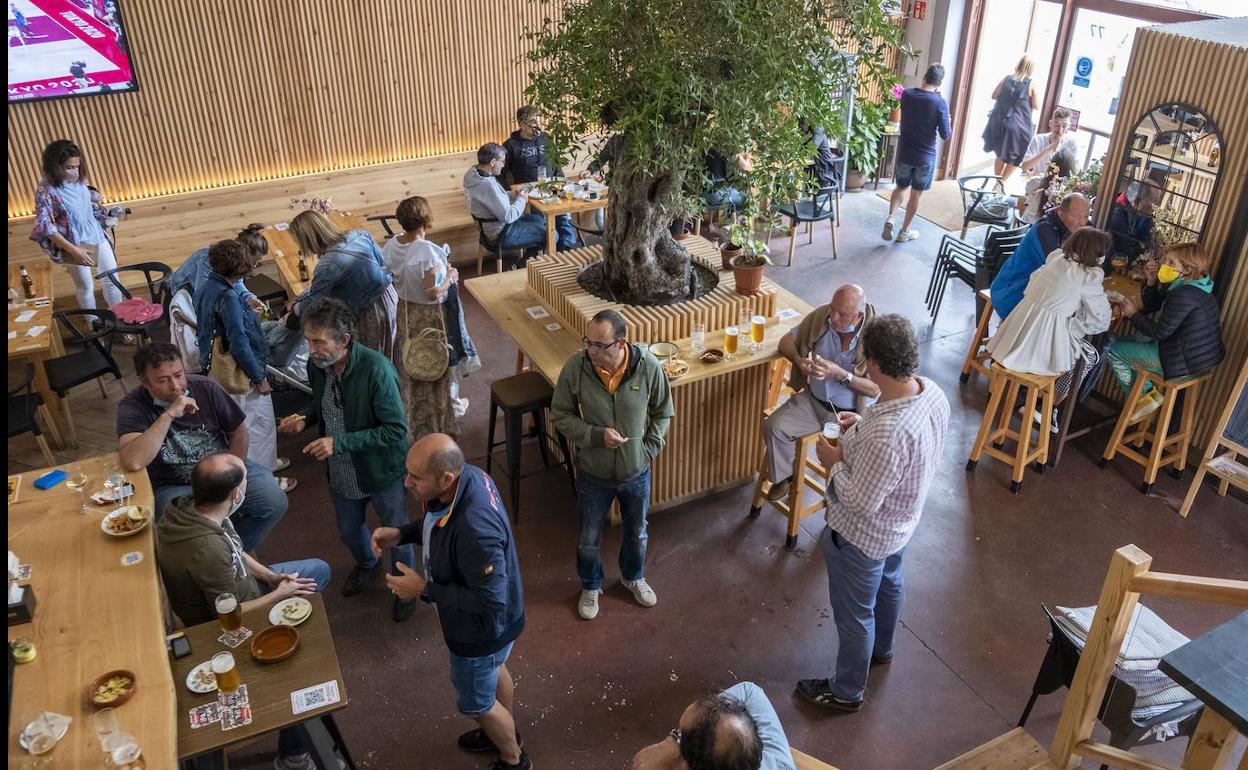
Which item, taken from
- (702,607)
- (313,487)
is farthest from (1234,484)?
(313,487)

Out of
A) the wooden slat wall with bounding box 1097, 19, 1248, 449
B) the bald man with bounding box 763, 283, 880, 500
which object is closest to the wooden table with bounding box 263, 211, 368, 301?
the bald man with bounding box 763, 283, 880, 500

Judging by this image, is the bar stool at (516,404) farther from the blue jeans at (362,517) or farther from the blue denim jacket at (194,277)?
the blue denim jacket at (194,277)

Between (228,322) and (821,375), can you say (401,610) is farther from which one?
(821,375)

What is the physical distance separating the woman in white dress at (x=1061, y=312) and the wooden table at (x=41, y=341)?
6.27m

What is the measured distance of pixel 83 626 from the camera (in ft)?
11.7

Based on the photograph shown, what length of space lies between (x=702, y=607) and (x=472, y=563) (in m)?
2.07

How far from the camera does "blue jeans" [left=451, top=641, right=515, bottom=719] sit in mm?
3799

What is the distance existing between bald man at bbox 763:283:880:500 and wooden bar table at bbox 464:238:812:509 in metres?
0.26

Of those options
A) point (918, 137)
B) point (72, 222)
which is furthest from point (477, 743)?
point (918, 137)

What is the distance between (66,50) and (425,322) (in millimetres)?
4332

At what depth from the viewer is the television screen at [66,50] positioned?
7.54 m

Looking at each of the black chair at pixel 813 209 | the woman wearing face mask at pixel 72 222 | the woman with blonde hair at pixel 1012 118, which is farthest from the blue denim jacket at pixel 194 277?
the woman with blonde hair at pixel 1012 118

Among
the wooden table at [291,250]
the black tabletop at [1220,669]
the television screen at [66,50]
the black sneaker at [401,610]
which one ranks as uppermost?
the television screen at [66,50]

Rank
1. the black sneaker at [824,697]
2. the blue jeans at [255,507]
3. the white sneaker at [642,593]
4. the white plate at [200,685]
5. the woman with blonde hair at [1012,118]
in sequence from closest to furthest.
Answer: the white plate at [200,685]
the black sneaker at [824,697]
the blue jeans at [255,507]
the white sneaker at [642,593]
the woman with blonde hair at [1012,118]
